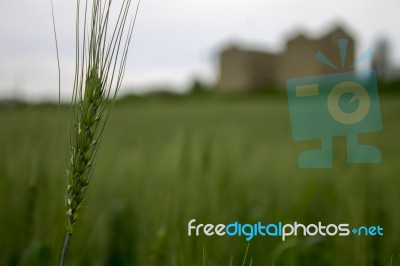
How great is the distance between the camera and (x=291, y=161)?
85.7 inches

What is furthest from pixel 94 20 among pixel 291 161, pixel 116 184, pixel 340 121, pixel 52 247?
pixel 291 161

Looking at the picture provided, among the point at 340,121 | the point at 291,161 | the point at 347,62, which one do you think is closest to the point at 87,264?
the point at 340,121

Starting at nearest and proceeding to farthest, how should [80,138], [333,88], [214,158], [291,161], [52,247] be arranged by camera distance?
[80,138] < [52,247] < [333,88] < [214,158] < [291,161]

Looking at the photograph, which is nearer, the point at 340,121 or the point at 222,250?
the point at 222,250

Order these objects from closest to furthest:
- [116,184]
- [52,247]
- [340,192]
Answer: [52,247] < [340,192] < [116,184]

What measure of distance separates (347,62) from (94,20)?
2.85ft

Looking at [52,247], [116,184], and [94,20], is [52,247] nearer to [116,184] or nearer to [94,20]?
[94,20]

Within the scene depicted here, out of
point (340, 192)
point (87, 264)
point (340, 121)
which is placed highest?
point (340, 121)

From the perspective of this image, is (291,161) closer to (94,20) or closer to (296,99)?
Answer: (296,99)

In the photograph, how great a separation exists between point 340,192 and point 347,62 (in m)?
0.51

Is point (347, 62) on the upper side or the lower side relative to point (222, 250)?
upper

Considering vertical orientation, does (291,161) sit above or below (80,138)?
below

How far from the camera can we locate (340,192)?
4.54 ft

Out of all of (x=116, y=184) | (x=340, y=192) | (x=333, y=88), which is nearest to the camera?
(x=333, y=88)
